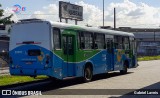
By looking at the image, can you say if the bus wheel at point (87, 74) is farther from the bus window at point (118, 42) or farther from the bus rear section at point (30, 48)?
the bus window at point (118, 42)

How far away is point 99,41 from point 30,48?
18.1ft

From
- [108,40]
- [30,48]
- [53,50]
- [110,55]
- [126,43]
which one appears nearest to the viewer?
[53,50]

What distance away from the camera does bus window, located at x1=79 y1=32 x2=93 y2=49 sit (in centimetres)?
1761

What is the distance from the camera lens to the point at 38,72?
15.0 m

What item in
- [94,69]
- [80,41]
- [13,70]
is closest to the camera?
[13,70]

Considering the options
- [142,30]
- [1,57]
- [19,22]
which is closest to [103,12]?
[1,57]

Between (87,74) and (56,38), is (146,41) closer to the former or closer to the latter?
(87,74)

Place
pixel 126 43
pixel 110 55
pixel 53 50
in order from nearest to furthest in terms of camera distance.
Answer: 1. pixel 53 50
2. pixel 110 55
3. pixel 126 43

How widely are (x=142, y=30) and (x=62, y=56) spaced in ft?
378

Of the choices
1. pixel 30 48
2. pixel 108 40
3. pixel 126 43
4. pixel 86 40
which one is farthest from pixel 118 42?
pixel 30 48

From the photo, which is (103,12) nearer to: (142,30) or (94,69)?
(94,69)

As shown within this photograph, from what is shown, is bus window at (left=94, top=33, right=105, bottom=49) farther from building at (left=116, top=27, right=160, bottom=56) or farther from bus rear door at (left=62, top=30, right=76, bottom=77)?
building at (left=116, top=27, right=160, bottom=56)

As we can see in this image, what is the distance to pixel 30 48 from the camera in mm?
15328

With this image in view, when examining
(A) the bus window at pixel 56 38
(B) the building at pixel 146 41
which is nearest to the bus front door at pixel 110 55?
(A) the bus window at pixel 56 38
